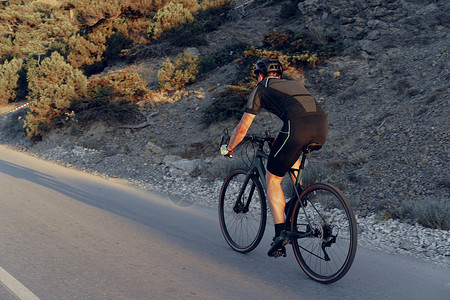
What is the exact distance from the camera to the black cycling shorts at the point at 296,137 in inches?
149

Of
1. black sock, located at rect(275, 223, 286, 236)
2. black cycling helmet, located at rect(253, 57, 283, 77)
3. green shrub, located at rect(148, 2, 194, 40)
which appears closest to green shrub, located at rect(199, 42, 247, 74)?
green shrub, located at rect(148, 2, 194, 40)

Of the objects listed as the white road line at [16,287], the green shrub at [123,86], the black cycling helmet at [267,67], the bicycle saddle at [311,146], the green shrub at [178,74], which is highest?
the green shrub at [178,74]

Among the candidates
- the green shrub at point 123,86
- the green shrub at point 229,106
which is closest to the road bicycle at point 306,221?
the green shrub at point 229,106

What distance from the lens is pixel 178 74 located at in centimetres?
1599

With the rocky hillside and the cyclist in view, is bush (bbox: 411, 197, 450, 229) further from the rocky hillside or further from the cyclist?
the cyclist

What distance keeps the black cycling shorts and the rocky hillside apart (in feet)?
8.68

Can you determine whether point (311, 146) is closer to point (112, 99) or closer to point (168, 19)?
point (112, 99)

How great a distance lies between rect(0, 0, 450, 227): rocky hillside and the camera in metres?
6.97

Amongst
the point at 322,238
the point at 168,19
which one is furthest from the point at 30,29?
the point at 322,238

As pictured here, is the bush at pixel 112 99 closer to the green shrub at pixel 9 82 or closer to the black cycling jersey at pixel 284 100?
the green shrub at pixel 9 82

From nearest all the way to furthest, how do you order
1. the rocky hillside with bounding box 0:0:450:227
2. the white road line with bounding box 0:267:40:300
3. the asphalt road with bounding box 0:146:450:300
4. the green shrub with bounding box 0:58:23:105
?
the white road line with bounding box 0:267:40:300
the asphalt road with bounding box 0:146:450:300
the rocky hillside with bounding box 0:0:450:227
the green shrub with bounding box 0:58:23:105

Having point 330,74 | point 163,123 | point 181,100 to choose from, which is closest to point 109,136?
point 163,123

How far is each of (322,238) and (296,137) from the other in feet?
3.21

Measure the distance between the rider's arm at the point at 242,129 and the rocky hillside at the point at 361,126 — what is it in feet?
9.80
